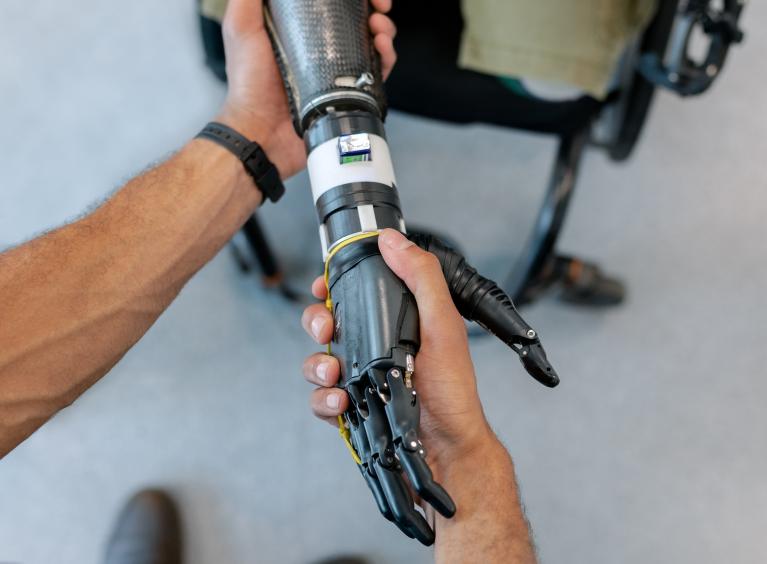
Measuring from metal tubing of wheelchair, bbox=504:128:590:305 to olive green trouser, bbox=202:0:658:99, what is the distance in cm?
14

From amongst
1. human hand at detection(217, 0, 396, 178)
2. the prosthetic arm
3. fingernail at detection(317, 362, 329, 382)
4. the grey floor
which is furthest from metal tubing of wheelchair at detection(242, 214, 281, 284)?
fingernail at detection(317, 362, 329, 382)

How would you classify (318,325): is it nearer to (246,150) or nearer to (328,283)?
(328,283)

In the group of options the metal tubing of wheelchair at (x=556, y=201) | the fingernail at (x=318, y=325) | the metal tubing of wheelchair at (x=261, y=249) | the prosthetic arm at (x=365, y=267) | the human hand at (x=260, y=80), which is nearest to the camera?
A: the prosthetic arm at (x=365, y=267)

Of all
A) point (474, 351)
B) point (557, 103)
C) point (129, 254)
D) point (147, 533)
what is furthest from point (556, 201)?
point (147, 533)

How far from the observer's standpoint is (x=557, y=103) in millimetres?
918

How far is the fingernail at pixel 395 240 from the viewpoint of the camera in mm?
598

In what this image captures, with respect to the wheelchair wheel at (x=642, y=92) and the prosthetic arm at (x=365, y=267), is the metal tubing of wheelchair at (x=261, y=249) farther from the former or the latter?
the wheelchair wheel at (x=642, y=92)

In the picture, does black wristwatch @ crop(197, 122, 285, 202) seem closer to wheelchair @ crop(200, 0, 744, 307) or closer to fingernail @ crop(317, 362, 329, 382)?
wheelchair @ crop(200, 0, 744, 307)

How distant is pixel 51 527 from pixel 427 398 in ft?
2.98

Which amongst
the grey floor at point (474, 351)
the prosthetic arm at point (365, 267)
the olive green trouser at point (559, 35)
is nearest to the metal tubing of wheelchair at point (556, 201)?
the olive green trouser at point (559, 35)

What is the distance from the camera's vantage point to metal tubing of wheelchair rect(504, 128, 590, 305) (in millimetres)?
1027

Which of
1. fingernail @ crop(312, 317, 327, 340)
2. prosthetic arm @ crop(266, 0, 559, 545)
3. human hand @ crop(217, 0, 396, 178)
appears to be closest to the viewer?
prosthetic arm @ crop(266, 0, 559, 545)

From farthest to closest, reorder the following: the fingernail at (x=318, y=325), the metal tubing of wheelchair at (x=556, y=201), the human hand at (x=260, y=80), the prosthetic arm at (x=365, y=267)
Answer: the metal tubing of wheelchair at (x=556, y=201), the human hand at (x=260, y=80), the fingernail at (x=318, y=325), the prosthetic arm at (x=365, y=267)

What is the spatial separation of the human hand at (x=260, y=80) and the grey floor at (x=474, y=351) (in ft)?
0.87
